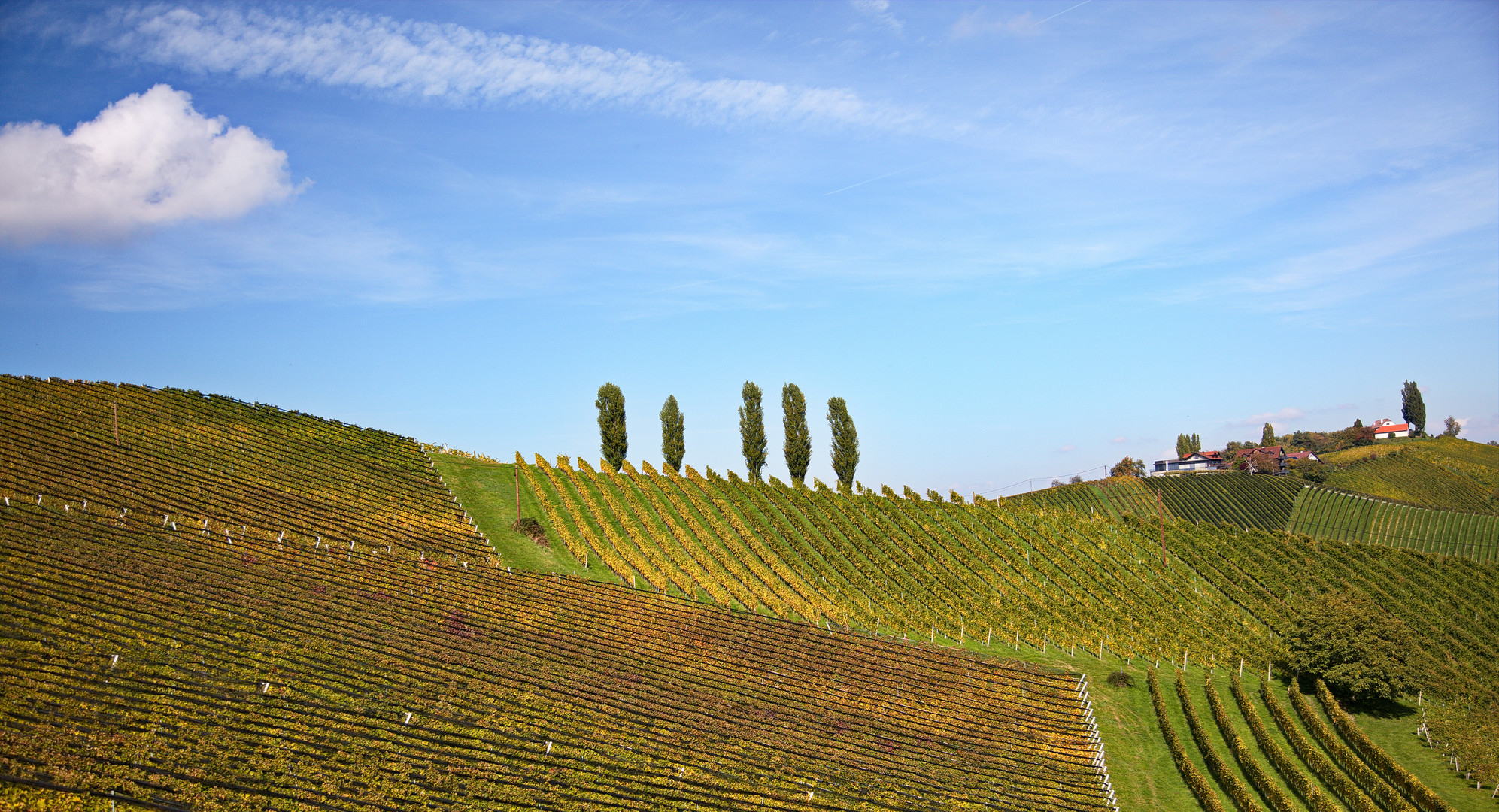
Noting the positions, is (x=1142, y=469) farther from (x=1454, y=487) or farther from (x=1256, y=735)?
(x=1256, y=735)

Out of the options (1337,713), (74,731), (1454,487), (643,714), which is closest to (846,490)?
(1337,713)

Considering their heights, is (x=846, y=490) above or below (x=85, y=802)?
above

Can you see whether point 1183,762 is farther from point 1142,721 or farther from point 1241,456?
point 1241,456

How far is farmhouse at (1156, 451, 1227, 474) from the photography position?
169875mm

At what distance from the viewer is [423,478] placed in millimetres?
70500

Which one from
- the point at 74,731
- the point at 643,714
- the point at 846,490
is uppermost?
the point at 846,490

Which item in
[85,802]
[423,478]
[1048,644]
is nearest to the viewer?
[85,802]

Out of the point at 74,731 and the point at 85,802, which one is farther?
the point at 74,731

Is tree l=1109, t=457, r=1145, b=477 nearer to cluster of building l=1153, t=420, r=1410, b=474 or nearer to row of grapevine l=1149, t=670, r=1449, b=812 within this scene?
cluster of building l=1153, t=420, r=1410, b=474

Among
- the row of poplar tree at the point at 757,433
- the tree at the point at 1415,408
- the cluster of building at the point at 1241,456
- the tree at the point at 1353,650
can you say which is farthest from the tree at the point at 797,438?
the tree at the point at 1415,408

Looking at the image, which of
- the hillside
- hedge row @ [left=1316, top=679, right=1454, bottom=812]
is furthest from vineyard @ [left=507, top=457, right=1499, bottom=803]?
the hillside

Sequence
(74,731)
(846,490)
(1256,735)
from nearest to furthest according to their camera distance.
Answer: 1. (74,731)
2. (1256,735)
3. (846,490)

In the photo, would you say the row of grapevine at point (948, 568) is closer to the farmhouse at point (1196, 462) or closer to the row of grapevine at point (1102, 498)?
the row of grapevine at point (1102, 498)

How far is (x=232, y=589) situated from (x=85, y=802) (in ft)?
63.8
